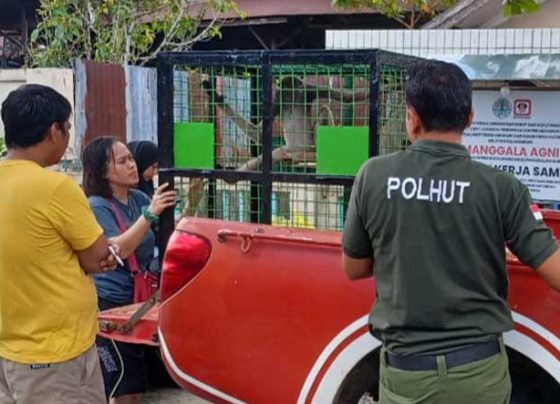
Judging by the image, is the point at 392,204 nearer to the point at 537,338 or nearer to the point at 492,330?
the point at 492,330

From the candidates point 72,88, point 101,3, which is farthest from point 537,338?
point 101,3

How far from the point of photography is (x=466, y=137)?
229 inches

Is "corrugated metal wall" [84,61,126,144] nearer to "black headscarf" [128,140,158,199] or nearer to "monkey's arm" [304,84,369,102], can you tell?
"black headscarf" [128,140,158,199]

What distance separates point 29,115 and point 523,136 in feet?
12.7

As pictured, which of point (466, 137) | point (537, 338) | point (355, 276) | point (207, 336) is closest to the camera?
point (355, 276)

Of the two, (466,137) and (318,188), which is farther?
(466,137)

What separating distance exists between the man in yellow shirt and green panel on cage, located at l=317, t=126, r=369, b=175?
928 mm

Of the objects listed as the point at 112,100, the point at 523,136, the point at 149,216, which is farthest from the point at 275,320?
the point at 112,100

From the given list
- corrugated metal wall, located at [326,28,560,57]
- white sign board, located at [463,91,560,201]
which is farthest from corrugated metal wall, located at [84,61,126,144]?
white sign board, located at [463,91,560,201]

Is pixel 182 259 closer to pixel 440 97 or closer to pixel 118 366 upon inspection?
pixel 118 366

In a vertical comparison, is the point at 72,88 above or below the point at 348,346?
above

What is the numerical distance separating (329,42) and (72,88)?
425cm

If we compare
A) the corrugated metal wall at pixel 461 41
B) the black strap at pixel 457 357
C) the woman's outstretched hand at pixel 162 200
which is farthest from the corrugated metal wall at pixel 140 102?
the black strap at pixel 457 357

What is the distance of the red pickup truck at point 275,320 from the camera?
2.83 m
